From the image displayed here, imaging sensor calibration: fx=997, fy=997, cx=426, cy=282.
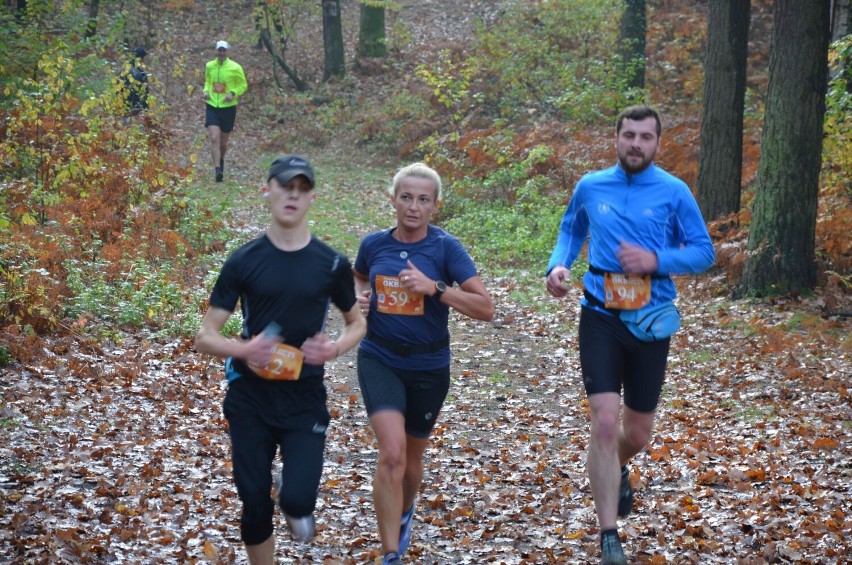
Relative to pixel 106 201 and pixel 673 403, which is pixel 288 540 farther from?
pixel 106 201

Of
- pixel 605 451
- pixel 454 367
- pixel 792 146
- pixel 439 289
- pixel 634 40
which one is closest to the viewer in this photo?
pixel 439 289

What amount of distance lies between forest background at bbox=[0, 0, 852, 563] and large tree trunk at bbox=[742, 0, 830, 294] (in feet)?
1.56

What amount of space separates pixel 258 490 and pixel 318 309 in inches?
36.3

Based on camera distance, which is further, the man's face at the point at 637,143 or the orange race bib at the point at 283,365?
the man's face at the point at 637,143

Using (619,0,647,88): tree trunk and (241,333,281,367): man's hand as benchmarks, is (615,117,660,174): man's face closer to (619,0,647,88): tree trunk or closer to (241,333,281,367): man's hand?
(241,333,281,367): man's hand

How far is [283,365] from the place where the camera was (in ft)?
15.7

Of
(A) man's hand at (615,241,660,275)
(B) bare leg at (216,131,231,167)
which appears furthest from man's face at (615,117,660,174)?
(B) bare leg at (216,131,231,167)

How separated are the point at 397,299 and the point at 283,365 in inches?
42.8

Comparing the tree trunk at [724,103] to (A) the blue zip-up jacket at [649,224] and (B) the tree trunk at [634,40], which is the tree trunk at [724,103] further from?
(A) the blue zip-up jacket at [649,224]

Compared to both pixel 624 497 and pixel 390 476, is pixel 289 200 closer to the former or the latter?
pixel 390 476

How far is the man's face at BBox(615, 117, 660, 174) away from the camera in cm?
603

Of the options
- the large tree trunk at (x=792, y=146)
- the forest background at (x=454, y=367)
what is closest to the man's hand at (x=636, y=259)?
the forest background at (x=454, y=367)

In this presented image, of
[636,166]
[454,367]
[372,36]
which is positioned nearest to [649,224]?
[636,166]

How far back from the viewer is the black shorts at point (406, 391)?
18.3ft
